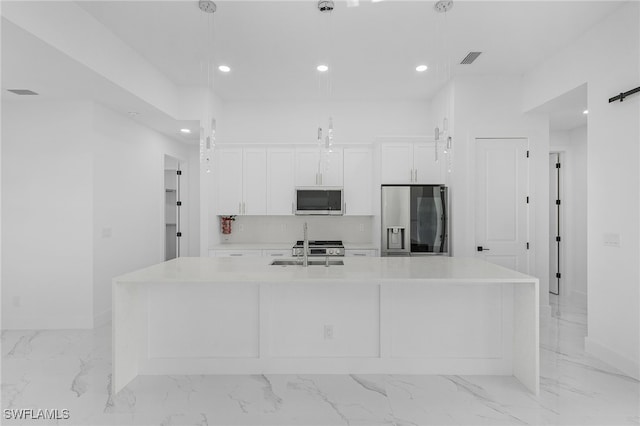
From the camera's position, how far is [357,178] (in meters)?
5.18

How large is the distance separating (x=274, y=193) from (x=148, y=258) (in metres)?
2.04

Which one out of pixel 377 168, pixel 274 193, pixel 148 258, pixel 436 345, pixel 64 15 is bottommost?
pixel 436 345

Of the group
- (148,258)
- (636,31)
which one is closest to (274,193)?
(148,258)

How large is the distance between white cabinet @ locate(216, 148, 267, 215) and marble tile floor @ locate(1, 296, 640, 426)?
257 cm

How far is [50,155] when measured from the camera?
13.0ft

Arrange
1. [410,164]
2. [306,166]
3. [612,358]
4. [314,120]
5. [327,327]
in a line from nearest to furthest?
[327,327] < [612,358] < [410,164] < [306,166] < [314,120]

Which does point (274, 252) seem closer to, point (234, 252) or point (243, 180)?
point (234, 252)

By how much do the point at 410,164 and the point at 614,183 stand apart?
2240 mm

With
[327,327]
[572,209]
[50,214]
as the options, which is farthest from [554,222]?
[50,214]

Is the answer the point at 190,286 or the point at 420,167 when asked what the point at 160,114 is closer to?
the point at 190,286

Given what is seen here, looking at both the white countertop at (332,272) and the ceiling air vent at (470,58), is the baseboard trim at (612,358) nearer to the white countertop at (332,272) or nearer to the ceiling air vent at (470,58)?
the white countertop at (332,272)

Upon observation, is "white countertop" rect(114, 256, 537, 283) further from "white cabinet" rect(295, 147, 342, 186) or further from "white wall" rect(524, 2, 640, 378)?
"white cabinet" rect(295, 147, 342, 186)

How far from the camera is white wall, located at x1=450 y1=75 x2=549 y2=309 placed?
4.48 meters

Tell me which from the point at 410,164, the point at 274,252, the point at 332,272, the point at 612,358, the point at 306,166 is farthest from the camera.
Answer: the point at 306,166
